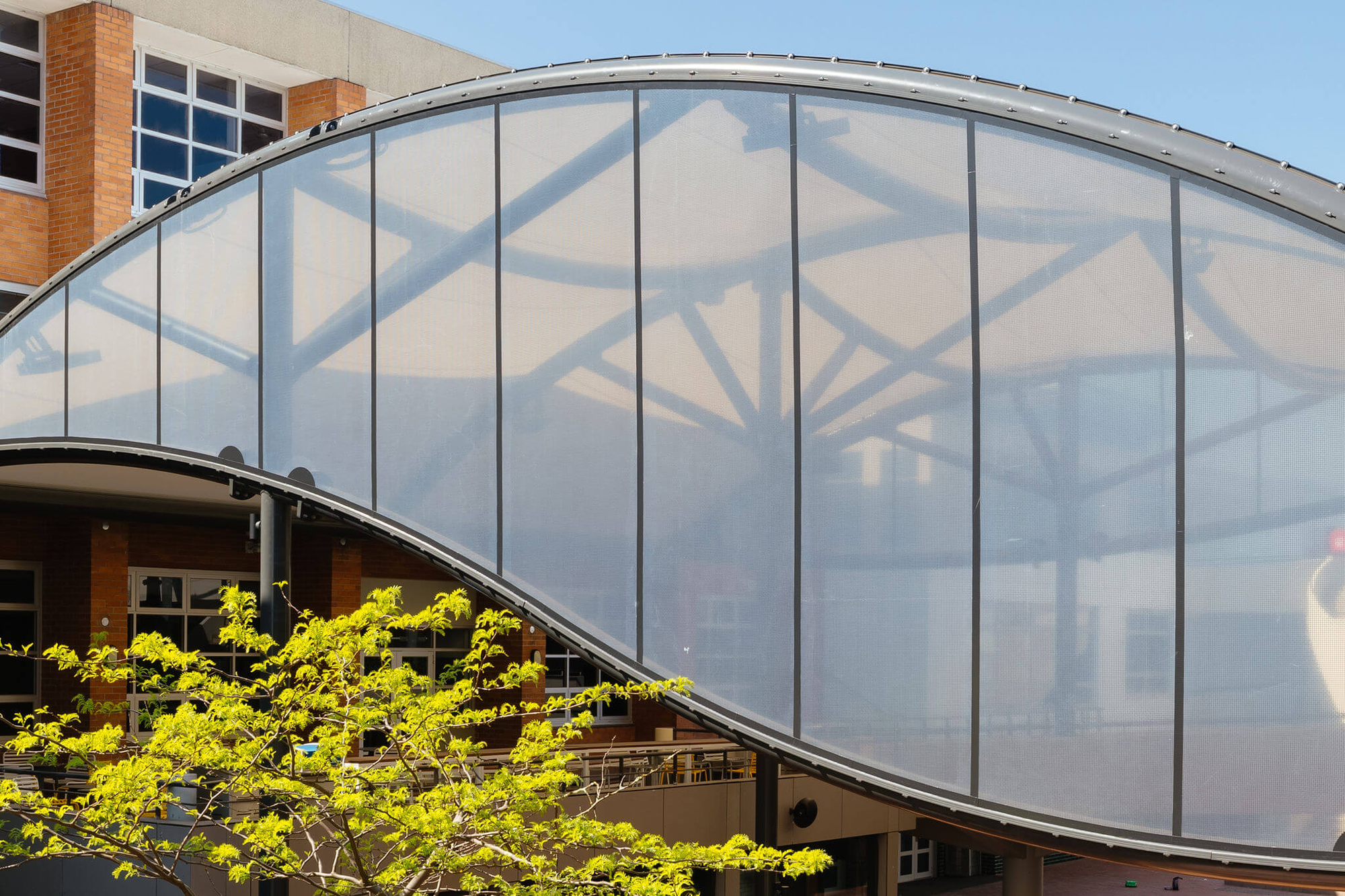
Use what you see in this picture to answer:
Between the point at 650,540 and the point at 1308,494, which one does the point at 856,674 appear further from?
the point at 1308,494

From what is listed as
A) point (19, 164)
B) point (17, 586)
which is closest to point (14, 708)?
point (17, 586)

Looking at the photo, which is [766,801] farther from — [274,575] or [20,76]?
[20,76]

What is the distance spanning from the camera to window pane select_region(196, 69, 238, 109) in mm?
26922

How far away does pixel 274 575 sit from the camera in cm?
1423

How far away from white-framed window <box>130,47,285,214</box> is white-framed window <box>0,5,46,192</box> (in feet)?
5.47

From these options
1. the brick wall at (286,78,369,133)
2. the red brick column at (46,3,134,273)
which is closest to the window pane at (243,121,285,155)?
the brick wall at (286,78,369,133)

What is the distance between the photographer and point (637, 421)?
12.5m

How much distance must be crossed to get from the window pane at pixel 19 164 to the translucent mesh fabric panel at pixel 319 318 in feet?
38.5

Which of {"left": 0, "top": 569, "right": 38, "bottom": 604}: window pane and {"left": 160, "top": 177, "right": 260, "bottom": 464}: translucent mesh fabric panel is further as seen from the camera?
{"left": 0, "top": 569, "right": 38, "bottom": 604}: window pane

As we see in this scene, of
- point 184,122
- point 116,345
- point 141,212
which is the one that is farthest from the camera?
point 184,122

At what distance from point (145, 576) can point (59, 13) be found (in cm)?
1044

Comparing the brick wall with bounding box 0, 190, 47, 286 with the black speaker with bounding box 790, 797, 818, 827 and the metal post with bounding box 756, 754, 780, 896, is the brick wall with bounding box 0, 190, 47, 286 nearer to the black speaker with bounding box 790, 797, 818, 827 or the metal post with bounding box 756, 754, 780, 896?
the metal post with bounding box 756, 754, 780, 896

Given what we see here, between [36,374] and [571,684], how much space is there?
16.3 m

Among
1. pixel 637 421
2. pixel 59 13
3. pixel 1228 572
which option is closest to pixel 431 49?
pixel 59 13
